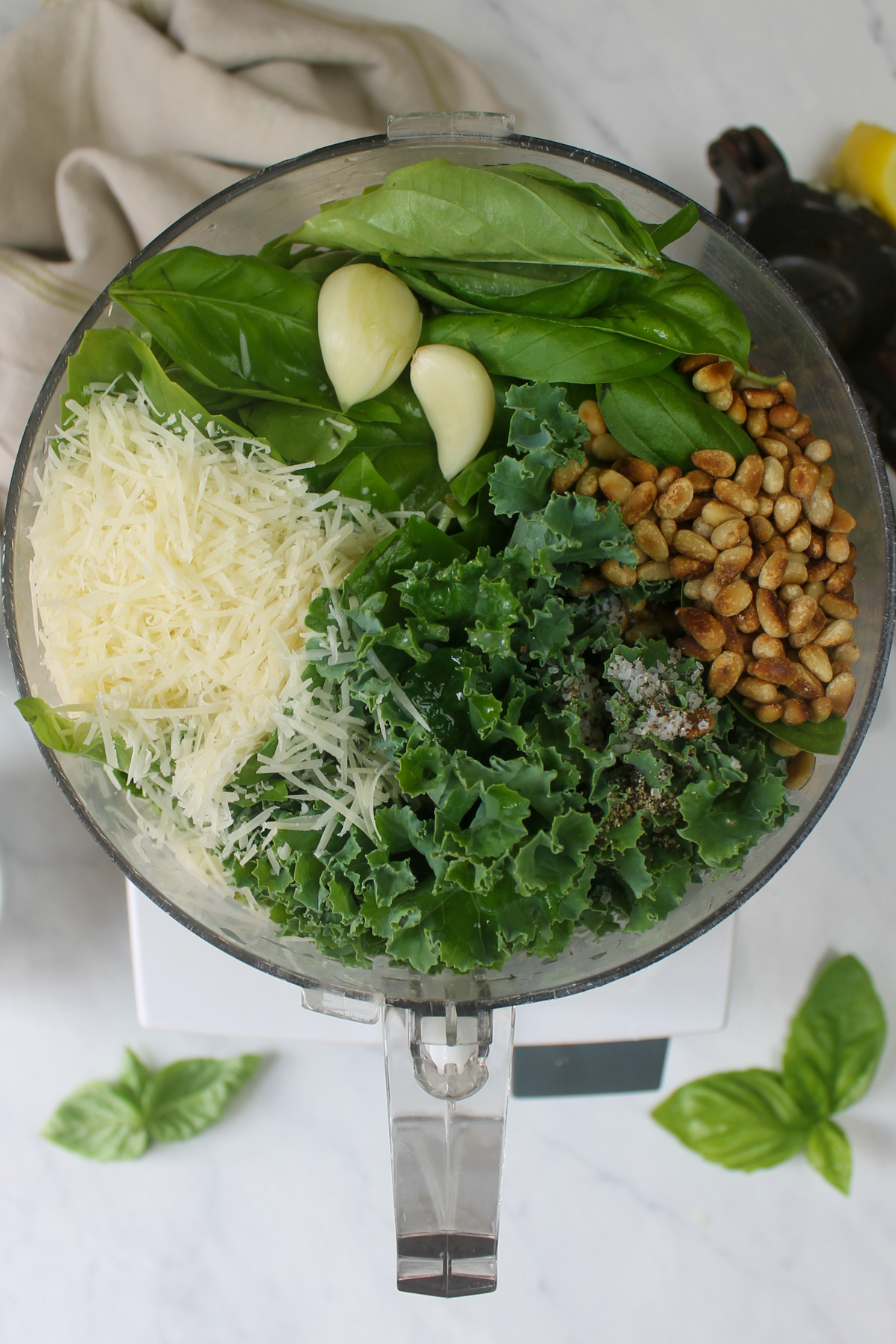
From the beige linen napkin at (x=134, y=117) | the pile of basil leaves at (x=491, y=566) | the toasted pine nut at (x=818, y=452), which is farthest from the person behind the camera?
the beige linen napkin at (x=134, y=117)

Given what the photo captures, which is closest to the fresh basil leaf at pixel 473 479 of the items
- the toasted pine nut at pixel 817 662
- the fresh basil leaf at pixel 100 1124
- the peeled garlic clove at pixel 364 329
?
the peeled garlic clove at pixel 364 329

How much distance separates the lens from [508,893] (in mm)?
764

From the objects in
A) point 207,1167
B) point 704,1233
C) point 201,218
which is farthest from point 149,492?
point 704,1233

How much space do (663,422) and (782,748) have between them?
12.0 inches

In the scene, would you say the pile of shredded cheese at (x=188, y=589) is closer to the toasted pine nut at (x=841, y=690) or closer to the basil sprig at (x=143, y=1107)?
the toasted pine nut at (x=841, y=690)

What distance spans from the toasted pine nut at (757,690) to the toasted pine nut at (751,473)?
0.16 m

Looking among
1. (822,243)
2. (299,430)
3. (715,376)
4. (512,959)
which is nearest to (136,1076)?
(512,959)

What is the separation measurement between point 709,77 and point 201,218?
687 mm

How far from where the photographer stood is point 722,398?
0.84 m

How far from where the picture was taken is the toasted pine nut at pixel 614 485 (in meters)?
0.81

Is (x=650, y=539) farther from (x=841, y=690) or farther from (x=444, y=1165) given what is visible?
(x=444, y=1165)

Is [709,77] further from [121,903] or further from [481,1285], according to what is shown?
[481,1285]

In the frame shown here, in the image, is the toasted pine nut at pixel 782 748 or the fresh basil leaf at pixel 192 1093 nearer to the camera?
the toasted pine nut at pixel 782 748

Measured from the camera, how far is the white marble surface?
1223mm
